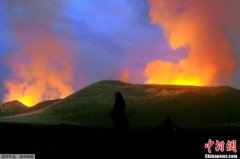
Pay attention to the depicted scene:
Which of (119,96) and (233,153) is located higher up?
(119,96)

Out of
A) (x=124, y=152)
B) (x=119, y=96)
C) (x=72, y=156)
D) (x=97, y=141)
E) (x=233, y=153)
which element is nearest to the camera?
(x=72, y=156)

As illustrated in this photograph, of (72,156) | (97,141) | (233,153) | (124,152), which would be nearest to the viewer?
(72,156)

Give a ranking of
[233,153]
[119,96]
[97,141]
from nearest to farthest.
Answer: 1. [233,153]
2. [97,141]
3. [119,96]

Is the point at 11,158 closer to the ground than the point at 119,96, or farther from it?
closer to the ground

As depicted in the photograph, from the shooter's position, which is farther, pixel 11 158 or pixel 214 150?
pixel 214 150

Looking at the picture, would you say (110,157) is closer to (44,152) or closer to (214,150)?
(44,152)

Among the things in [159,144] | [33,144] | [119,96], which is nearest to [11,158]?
[33,144]

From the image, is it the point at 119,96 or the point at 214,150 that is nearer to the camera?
the point at 214,150

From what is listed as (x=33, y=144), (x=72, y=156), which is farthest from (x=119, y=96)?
(x=72, y=156)

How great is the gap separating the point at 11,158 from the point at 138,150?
5.35m

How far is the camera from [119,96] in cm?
2917

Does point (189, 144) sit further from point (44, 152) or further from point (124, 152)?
point (44, 152)

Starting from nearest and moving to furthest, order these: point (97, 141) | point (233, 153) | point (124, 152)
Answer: point (124, 152) < point (233, 153) < point (97, 141)

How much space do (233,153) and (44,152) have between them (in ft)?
27.8
